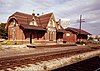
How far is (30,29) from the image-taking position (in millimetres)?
30016

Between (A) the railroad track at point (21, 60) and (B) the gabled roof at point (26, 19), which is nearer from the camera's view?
(A) the railroad track at point (21, 60)

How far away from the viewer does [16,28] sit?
100 feet

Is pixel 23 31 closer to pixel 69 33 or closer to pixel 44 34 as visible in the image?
pixel 44 34

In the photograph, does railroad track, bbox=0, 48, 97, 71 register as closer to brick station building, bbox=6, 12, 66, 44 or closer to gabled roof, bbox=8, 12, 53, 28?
brick station building, bbox=6, 12, 66, 44

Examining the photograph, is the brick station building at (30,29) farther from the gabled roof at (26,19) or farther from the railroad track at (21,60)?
the railroad track at (21,60)

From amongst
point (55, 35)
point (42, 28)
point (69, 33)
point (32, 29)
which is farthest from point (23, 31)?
point (69, 33)

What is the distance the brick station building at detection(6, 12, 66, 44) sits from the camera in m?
29.4

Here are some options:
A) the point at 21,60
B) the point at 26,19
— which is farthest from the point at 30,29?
the point at 21,60

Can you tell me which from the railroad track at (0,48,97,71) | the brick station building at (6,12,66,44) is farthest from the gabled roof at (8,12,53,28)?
the railroad track at (0,48,97,71)

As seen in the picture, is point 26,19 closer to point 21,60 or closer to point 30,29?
point 30,29

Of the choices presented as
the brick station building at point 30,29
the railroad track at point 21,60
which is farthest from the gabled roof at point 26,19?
the railroad track at point 21,60

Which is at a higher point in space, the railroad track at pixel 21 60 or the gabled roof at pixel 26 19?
the gabled roof at pixel 26 19

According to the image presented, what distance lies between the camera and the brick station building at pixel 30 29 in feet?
96.6

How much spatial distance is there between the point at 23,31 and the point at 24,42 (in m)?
2.34
